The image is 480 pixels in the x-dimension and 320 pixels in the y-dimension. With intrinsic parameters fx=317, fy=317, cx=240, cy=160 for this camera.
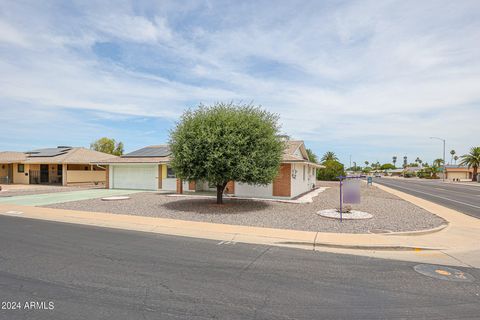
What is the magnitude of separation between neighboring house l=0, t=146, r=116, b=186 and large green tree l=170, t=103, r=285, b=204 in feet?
72.2

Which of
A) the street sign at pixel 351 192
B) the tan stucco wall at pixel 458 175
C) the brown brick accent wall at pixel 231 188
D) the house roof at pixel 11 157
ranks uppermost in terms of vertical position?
the house roof at pixel 11 157

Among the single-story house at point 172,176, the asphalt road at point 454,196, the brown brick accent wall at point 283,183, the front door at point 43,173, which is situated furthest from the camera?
the front door at point 43,173

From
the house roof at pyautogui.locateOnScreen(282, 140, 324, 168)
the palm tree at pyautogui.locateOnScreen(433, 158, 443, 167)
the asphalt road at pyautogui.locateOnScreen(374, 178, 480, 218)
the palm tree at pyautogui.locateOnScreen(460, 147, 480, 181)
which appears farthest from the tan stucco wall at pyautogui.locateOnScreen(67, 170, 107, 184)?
the palm tree at pyautogui.locateOnScreen(433, 158, 443, 167)

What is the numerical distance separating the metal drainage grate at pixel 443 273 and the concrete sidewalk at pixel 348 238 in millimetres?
533

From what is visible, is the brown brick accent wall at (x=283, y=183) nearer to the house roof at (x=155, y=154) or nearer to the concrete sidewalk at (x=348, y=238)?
the house roof at (x=155, y=154)

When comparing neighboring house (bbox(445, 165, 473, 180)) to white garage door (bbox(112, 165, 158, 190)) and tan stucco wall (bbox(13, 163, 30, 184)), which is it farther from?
tan stucco wall (bbox(13, 163, 30, 184))

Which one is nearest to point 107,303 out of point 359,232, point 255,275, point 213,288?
point 213,288

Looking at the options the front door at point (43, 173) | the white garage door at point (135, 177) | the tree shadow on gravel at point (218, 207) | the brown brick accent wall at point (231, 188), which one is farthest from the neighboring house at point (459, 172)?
the front door at point (43, 173)

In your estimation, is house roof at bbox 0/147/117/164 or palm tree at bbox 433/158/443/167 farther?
palm tree at bbox 433/158/443/167

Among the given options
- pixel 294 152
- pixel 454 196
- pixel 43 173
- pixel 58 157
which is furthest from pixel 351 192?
pixel 43 173

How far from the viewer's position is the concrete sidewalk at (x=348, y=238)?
817 centimetres

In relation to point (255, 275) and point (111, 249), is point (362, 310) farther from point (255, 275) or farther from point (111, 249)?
point (111, 249)

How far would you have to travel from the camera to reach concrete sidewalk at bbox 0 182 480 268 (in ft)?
26.8

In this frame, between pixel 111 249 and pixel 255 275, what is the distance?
13.6 feet
